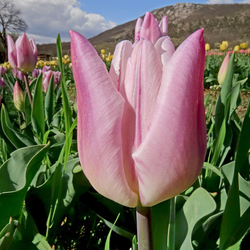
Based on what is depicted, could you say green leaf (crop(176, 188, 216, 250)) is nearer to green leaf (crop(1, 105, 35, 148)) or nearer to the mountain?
green leaf (crop(1, 105, 35, 148))

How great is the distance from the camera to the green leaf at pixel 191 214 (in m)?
0.52

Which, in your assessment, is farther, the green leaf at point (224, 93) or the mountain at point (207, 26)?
the mountain at point (207, 26)

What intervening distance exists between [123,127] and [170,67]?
0.09 metres

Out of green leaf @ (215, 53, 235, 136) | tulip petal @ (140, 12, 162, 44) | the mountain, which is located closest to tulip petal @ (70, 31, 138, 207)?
tulip petal @ (140, 12, 162, 44)

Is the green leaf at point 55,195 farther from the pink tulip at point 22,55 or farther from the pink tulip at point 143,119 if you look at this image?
the pink tulip at point 22,55

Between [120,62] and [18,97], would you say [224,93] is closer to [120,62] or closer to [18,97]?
[120,62]

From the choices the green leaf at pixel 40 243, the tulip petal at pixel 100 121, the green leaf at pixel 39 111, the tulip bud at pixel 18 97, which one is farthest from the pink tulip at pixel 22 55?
the tulip petal at pixel 100 121

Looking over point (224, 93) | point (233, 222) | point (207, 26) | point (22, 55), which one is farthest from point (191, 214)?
point (207, 26)

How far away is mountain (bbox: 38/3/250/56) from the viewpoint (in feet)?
95.0

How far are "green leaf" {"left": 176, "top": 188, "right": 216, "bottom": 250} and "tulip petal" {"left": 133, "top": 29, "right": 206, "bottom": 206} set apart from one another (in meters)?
0.20

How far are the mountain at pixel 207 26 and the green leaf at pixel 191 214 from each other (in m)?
18.8

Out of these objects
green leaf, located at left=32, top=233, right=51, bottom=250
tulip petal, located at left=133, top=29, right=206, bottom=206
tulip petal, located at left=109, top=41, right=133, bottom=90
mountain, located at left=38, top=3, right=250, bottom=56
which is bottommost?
green leaf, located at left=32, top=233, right=51, bottom=250

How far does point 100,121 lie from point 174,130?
0.28ft

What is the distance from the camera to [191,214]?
562 mm
